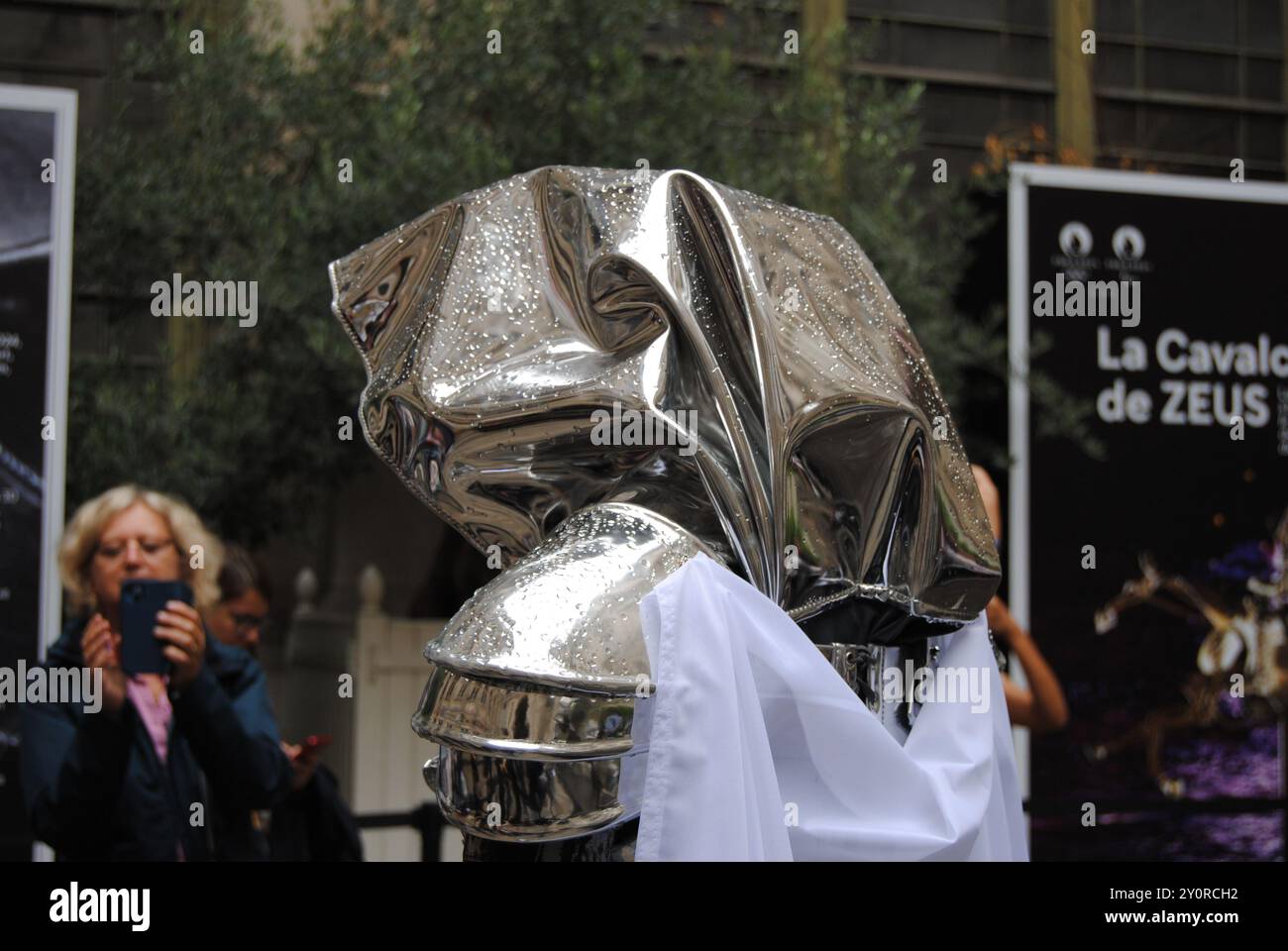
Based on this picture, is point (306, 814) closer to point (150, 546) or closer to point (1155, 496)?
point (150, 546)

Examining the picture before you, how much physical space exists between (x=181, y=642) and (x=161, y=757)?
13.3 inches

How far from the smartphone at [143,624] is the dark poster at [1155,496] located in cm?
333

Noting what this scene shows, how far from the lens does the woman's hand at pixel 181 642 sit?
369 cm

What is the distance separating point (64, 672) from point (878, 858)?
2964 millimetres

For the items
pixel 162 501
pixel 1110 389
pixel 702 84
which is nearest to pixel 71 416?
pixel 162 501

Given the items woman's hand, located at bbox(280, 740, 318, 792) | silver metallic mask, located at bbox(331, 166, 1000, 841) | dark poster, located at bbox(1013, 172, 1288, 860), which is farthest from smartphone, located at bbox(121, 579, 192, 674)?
dark poster, located at bbox(1013, 172, 1288, 860)

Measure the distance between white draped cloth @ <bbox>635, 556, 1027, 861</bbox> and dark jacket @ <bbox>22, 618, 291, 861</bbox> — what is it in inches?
94.1

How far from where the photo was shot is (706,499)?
1621mm

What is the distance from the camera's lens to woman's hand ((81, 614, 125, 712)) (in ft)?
12.3

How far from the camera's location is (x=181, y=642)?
3697mm

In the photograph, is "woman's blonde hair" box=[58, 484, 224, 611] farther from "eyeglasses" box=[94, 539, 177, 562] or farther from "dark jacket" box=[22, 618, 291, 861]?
"dark jacket" box=[22, 618, 291, 861]

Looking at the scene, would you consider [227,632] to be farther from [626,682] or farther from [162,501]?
[626,682]

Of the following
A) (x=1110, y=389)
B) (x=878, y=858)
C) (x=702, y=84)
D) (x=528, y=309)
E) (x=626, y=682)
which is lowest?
(x=878, y=858)

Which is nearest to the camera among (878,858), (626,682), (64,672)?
(626,682)
